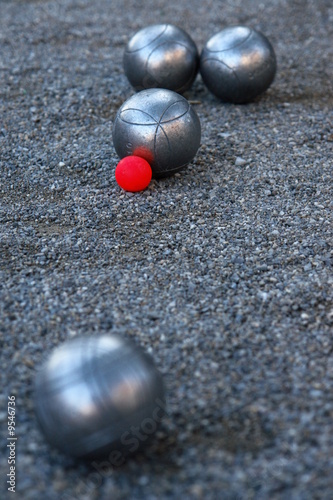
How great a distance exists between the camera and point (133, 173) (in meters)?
4.33

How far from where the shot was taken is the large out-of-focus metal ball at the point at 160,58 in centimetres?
521

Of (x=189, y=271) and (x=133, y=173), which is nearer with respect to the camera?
(x=189, y=271)

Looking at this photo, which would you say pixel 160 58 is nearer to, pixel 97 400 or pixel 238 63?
pixel 238 63

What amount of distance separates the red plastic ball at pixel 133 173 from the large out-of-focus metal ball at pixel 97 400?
1996mm

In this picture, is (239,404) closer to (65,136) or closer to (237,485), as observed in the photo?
(237,485)

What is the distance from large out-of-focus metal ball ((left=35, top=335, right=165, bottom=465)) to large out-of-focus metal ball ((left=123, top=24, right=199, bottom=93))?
11.1ft

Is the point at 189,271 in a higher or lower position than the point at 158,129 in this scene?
lower

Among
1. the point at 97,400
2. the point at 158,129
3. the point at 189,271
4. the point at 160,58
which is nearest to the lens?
the point at 97,400

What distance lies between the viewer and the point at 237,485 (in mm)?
2465

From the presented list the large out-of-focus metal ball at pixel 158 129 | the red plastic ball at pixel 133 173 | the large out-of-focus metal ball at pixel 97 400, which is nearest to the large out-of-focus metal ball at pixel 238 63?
Answer: the large out-of-focus metal ball at pixel 158 129

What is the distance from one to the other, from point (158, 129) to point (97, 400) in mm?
2434

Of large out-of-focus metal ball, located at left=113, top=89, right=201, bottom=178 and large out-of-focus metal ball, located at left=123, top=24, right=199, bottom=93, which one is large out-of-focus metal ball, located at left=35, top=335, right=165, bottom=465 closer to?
large out-of-focus metal ball, located at left=113, top=89, right=201, bottom=178

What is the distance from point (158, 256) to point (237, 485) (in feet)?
5.67

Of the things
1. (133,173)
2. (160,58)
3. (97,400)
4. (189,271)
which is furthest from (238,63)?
(97,400)
